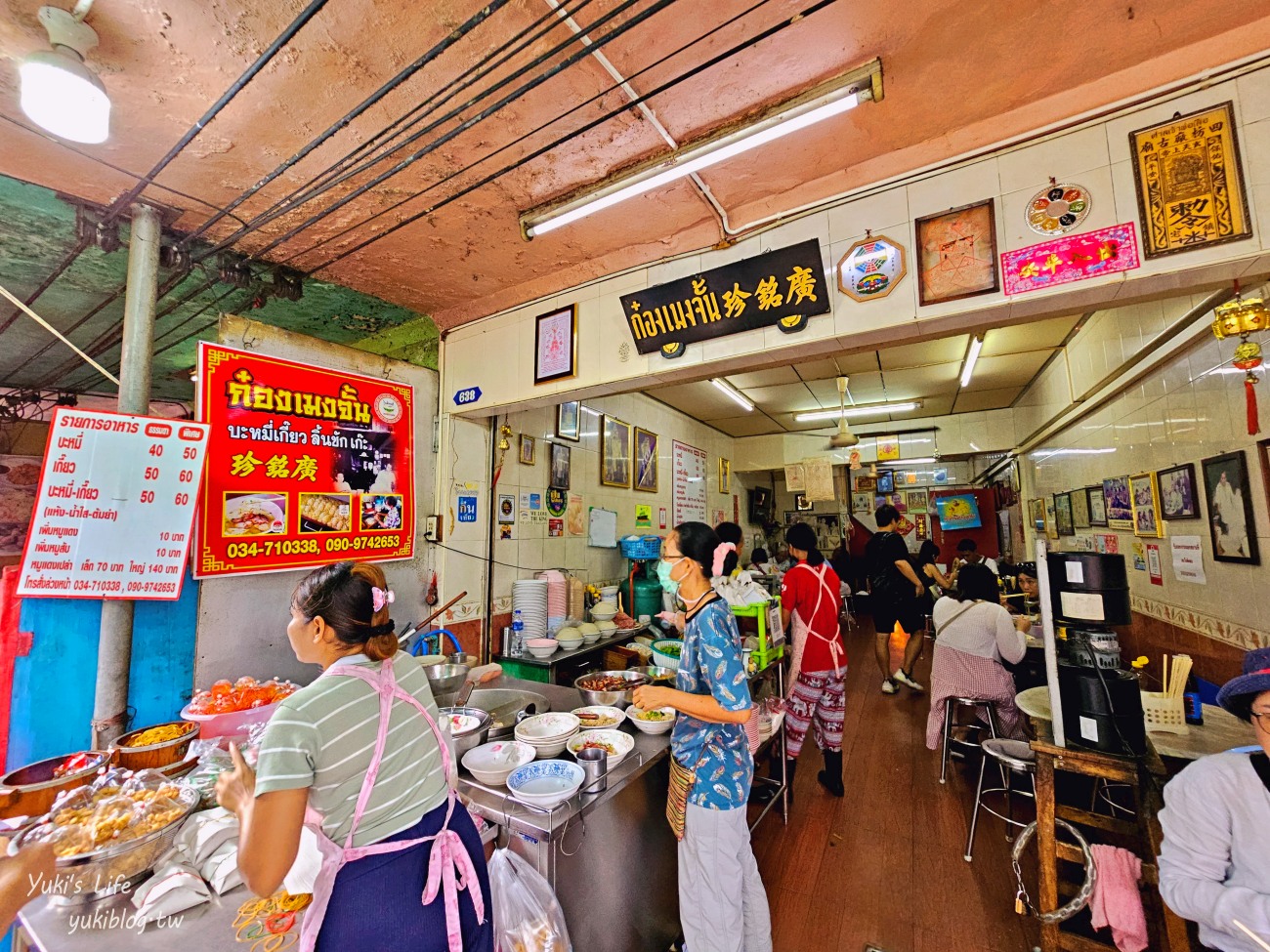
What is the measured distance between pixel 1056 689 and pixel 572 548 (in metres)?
3.75

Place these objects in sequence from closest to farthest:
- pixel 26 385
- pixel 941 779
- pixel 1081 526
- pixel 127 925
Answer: pixel 127 925
pixel 941 779
pixel 1081 526
pixel 26 385

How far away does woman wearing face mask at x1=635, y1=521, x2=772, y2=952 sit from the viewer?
1847 mm

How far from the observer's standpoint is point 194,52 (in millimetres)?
1839

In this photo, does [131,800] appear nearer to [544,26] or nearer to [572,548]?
[544,26]

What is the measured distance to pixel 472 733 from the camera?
2135 millimetres

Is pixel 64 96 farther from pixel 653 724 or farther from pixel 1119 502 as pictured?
pixel 1119 502

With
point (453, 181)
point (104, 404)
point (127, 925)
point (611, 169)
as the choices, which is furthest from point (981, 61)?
point (104, 404)

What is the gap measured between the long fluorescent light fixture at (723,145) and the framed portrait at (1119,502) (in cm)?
362

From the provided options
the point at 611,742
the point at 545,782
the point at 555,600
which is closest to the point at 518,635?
the point at 555,600

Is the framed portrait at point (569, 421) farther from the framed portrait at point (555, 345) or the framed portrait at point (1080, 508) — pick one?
the framed portrait at point (1080, 508)

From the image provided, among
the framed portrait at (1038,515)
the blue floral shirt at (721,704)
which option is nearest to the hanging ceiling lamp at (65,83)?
the blue floral shirt at (721,704)

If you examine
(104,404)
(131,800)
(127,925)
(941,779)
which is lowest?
(941,779)

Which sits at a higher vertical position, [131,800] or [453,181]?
[453,181]

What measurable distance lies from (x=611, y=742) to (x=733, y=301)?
2285 mm
